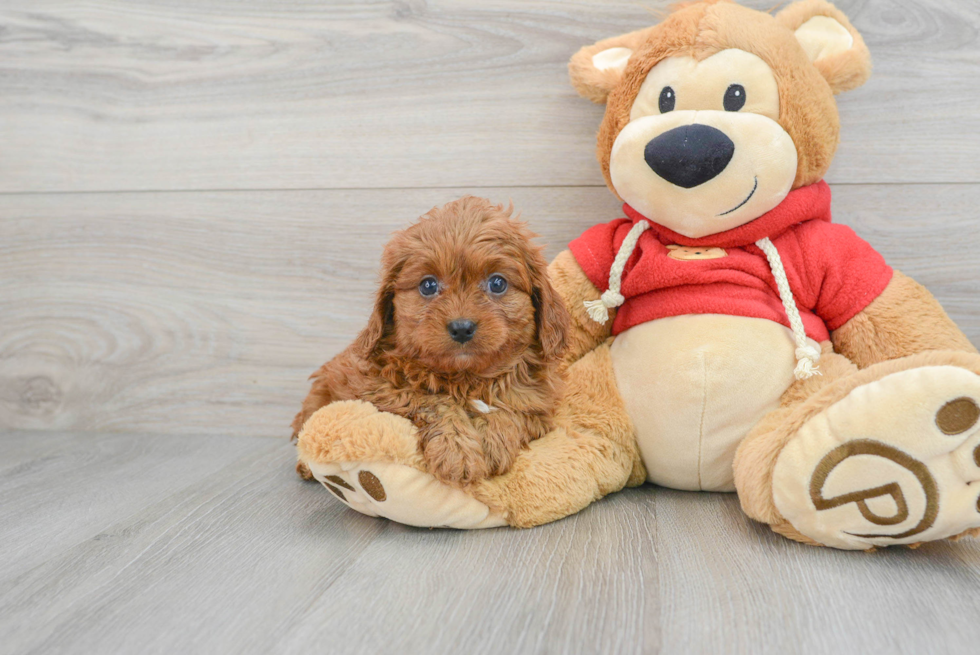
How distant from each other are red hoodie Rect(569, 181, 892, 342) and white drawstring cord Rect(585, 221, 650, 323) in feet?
0.11

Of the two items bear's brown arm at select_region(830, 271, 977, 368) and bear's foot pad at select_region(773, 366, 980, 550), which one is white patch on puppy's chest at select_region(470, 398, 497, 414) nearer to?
bear's foot pad at select_region(773, 366, 980, 550)

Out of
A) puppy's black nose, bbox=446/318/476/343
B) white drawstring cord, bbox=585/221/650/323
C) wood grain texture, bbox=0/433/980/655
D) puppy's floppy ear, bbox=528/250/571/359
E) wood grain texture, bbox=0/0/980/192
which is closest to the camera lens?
wood grain texture, bbox=0/433/980/655

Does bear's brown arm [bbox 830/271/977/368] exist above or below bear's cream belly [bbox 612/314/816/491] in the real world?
above

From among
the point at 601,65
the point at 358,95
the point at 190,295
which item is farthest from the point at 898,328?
the point at 190,295

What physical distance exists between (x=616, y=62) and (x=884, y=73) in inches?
19.7

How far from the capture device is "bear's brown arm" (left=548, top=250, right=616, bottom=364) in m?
1.18

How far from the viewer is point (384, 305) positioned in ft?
3.36

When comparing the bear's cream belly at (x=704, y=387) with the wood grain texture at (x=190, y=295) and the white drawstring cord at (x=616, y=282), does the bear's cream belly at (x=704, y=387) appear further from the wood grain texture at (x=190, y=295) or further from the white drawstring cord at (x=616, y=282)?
the wood grain texture at (x=190, y=295)

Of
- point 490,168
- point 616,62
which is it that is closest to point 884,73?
point 616,62

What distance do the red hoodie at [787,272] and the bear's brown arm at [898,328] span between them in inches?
0.7

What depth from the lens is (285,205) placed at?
4.83 feet

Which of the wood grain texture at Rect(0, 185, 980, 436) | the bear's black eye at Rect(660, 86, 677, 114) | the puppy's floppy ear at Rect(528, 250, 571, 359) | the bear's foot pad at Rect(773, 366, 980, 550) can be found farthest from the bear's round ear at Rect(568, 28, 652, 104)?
the bear's foot pad at Rect(773, 366, 980, 550)

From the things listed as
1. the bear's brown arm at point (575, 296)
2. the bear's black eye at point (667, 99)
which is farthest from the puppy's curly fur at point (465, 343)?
the bear's black eye at point (667, 99)

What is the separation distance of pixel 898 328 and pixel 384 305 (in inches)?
29.4
